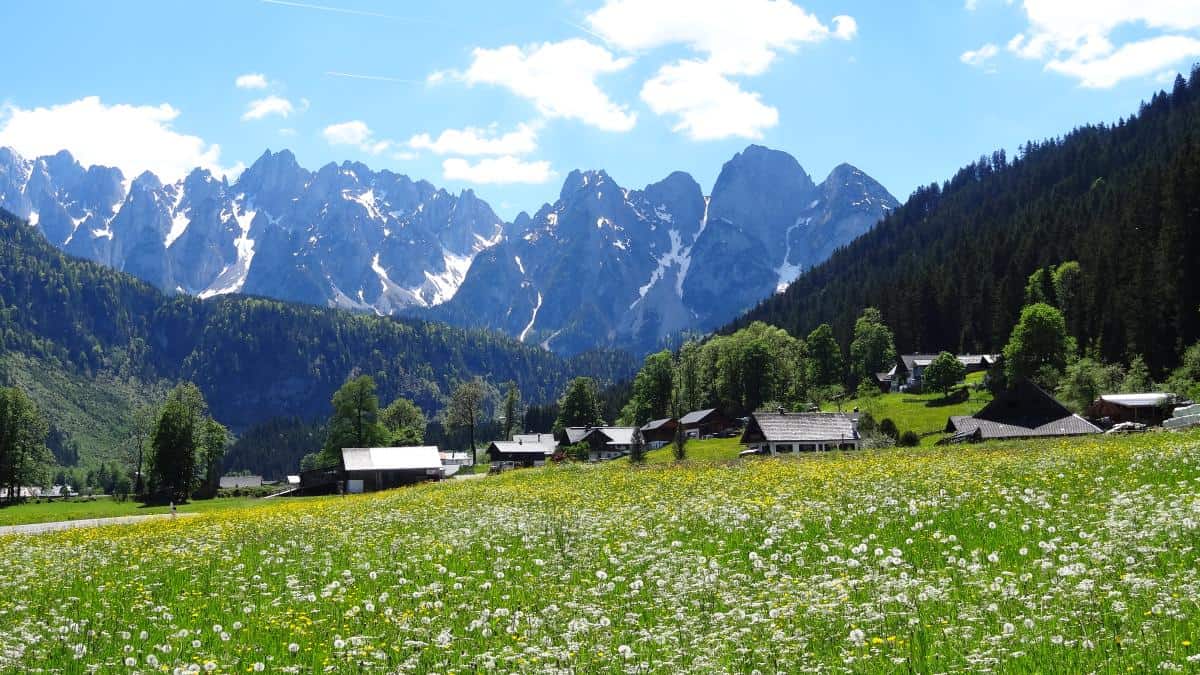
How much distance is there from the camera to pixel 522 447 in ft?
502

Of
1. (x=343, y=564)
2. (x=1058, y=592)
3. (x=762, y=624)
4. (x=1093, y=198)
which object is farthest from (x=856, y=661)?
(x=1093, y=198)

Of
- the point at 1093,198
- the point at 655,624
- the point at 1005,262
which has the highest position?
the point at 1093,198

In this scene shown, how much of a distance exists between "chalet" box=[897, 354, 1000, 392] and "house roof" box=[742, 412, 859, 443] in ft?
169

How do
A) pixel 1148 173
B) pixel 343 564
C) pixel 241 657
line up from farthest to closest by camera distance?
pixel 1148 173 < pixel 343 564 < pixel 241 657

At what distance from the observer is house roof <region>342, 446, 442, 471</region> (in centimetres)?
10069

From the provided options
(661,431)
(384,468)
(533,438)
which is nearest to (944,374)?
(661,431)

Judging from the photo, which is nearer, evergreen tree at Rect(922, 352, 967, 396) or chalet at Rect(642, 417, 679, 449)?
evergreen tree at Rect(922, 352, 967, 396)

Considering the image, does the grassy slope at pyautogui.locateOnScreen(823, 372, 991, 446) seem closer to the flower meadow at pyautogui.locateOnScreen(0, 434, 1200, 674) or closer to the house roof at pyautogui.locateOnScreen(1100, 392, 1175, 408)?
the house roof at pyautogui.locateOnScreen(1100, 392, 1175, 408)

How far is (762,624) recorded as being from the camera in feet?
32.2

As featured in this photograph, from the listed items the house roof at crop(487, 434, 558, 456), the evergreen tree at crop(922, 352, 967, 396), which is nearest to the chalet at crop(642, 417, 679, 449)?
the house roof at crop(487, 434, 558, 456)

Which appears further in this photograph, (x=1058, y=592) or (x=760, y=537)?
(x=760, y=537)

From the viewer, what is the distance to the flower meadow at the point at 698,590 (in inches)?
347

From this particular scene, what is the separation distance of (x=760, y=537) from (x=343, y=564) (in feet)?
26.0

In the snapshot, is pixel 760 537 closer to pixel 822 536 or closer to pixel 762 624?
pixel 822 536
